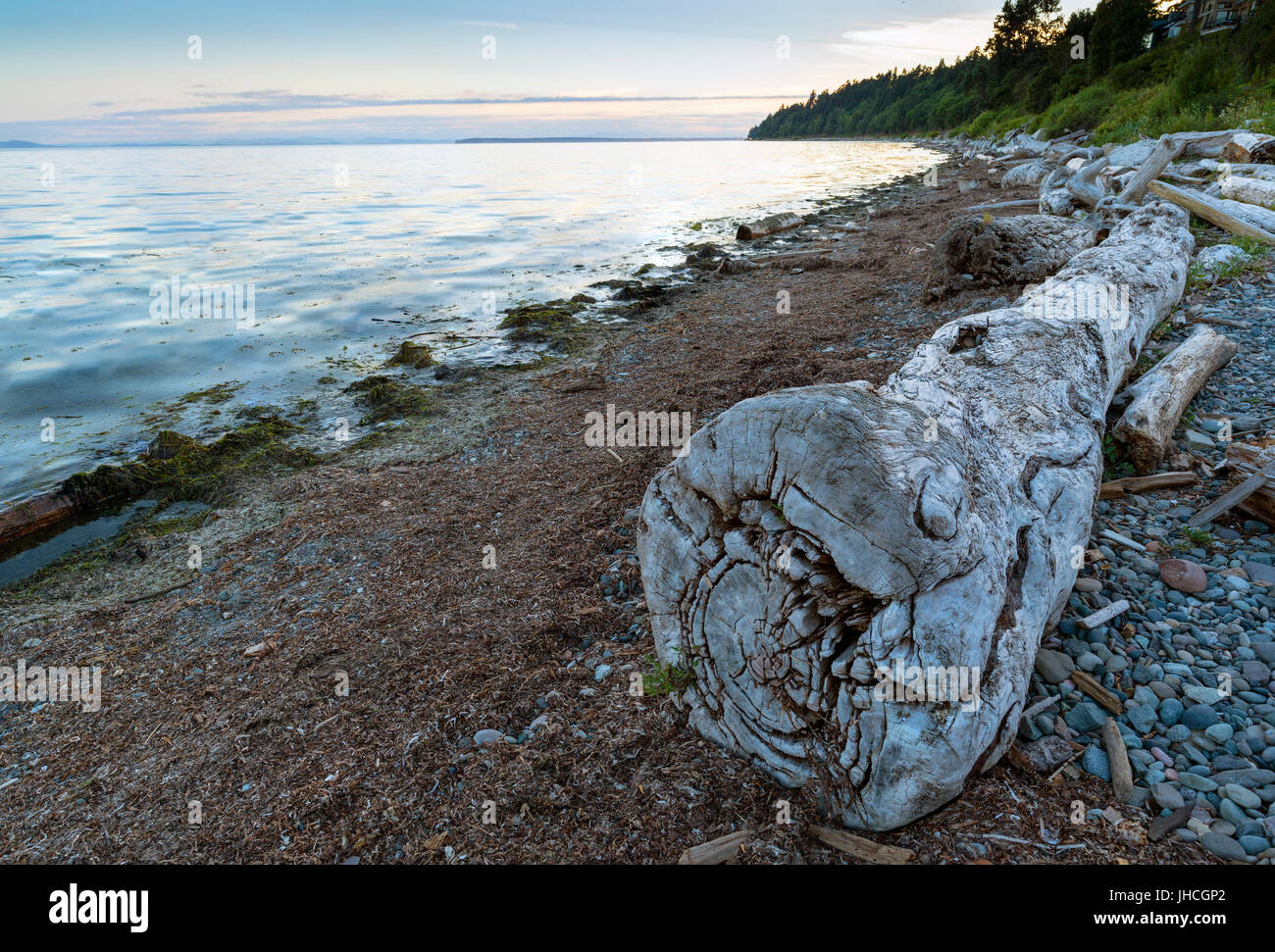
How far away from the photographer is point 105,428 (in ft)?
32.2

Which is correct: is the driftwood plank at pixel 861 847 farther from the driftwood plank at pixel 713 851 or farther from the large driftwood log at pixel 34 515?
the large driftwood log at pixel 34 515

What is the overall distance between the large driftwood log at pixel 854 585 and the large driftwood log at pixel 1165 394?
2150mm

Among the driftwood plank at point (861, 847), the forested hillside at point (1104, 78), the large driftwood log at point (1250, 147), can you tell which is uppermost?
the forested hillside at point (1104, 78)

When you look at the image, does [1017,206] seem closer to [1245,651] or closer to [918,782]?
[1245,651]

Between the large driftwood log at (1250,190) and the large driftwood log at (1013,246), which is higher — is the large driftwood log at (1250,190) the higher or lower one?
the higher one

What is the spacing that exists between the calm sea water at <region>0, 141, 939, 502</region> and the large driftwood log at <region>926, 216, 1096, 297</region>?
7.75 meters

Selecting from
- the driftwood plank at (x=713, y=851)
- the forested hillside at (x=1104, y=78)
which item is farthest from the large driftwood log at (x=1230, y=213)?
the driftwood plank at (x=713, y=851)

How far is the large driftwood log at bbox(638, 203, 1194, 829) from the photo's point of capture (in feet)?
9.34

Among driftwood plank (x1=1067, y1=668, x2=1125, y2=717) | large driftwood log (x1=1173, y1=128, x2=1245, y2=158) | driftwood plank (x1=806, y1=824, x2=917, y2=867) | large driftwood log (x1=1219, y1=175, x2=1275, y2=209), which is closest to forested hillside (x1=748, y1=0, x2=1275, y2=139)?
large driftwood log (x1=1173, y1=128, x2=1245, y2=158)

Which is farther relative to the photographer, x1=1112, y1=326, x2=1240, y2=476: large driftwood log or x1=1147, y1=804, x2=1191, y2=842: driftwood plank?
x1=1112, y1=326, x2=1240, y2=476: large driftwood log

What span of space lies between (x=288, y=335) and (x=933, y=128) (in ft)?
346

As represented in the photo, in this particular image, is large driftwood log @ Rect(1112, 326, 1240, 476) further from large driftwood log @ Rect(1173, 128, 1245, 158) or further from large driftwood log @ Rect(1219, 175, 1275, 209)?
large driftwood log @ Rect(1173, 128, 1245, 158)

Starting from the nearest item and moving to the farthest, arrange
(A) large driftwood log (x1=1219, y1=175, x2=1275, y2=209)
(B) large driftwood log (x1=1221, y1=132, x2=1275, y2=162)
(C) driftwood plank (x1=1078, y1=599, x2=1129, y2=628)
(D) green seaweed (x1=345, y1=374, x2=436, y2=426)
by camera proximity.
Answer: (C) driftwood plank (x1=1078, y1=599, x2=1129, y2=628) < (D) green seaweed (x1=345, y1=374, x2=436, y2=426) < (A) large driftwood log (x1=1219, y1=175, x2=1275, y2=209) < (B) large driftwood log (x1=1221, y1=132, x2=1275, y2=162)

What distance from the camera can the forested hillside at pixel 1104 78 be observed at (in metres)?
Answer: 23.0
